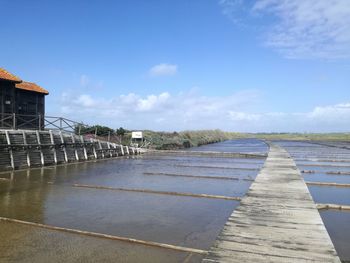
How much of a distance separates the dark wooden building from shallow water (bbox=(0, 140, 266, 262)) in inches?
311

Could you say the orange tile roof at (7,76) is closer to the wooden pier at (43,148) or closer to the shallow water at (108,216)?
the wooden pier at (43,148)

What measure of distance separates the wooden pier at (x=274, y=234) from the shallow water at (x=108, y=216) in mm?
669

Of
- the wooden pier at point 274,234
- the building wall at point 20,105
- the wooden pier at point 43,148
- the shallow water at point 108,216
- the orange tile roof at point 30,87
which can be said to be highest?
the orange tile roof at point 30,87

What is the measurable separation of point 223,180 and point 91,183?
5294 mm

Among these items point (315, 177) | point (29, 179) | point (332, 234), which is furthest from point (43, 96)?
point (332, 234)

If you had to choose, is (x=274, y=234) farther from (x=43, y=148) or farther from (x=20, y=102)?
(x=20, y=102)

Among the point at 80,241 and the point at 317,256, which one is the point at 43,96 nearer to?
the point at 80,241

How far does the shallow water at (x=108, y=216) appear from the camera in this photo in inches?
238

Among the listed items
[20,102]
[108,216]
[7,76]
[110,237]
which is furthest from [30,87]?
[110,237]

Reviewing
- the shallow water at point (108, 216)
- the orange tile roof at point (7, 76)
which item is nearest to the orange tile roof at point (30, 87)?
the orange tile roof at point (7, 76)

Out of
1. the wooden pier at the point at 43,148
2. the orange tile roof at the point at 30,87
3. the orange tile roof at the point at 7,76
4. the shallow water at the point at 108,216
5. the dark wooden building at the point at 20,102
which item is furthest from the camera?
the orange tile roof at the point at 30,87

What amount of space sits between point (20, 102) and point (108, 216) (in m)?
21.2

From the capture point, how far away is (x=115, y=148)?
29594 millimetres

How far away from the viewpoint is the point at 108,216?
8734 millimetres
